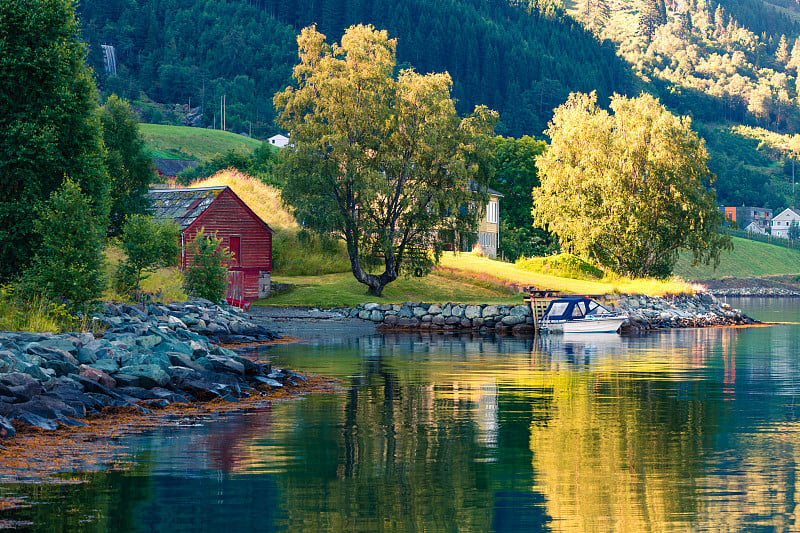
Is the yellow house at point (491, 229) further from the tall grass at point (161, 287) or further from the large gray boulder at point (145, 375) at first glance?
the large gray boulder at point (145, 375)

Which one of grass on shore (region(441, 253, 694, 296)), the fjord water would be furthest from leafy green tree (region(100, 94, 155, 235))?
the fjord water

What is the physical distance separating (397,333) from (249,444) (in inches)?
1512

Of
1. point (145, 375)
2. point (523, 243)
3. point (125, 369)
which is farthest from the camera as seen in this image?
point (523, 243)

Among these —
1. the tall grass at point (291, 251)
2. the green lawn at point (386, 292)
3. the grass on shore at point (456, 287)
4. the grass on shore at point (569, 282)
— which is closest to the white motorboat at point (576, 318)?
the green lawn at point (386, 292)

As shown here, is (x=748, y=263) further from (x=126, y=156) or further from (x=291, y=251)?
(x=126, y=156)

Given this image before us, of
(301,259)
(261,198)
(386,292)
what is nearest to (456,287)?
(386,292)

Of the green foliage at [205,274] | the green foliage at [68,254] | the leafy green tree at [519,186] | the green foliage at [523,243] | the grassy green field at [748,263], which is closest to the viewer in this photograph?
the green foliage at [68,254]

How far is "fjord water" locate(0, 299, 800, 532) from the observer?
11438 millimetres

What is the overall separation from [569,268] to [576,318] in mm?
22703

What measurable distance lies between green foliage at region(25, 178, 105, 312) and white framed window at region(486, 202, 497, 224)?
67.7 m

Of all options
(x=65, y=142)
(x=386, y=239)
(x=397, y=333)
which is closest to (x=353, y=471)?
(x=65, y=142)

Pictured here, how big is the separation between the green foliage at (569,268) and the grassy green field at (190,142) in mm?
76281

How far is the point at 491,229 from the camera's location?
9800cm

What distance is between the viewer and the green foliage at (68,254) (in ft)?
99.6
